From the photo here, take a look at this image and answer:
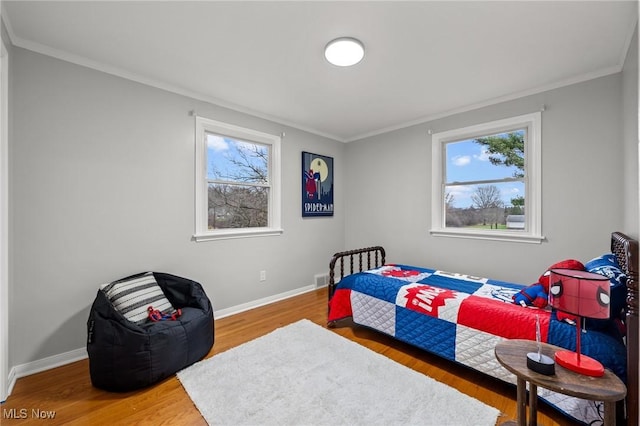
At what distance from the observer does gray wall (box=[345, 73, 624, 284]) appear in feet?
7.75

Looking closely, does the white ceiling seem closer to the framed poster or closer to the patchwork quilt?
the framed poster

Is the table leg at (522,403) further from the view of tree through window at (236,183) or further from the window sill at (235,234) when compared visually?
the view of tree through window at (236,183)

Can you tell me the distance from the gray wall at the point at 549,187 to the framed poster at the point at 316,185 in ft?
2.76

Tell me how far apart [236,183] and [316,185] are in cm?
125

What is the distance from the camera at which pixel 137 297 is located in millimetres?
2188

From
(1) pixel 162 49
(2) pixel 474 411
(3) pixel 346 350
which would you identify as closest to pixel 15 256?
(1) pixel 162 49

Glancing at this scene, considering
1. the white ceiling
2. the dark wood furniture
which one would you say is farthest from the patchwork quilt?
the white ceiling

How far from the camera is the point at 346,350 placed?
230cm

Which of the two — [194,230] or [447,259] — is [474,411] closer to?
[447,259]

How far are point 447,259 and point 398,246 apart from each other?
679 mm

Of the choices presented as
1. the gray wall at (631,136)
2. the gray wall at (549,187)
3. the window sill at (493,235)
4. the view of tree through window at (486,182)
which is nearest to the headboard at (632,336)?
the gray wall at (631,136)

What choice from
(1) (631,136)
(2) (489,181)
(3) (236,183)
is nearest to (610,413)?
(1) (631,136)

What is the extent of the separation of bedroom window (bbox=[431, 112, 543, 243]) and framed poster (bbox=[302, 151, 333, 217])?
5.03ft

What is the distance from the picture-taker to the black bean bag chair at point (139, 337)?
70.0 inches
